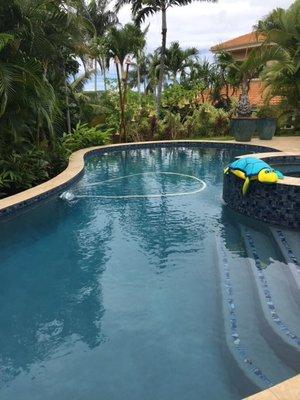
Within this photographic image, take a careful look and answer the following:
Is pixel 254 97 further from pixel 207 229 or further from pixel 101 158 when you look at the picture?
pixel 207 229

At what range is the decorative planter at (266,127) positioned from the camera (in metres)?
15.8

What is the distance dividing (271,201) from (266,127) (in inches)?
372

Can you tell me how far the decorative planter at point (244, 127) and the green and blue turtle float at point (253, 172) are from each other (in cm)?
815

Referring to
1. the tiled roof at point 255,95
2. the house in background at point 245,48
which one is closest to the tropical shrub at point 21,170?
the tiled roof at point 255,95

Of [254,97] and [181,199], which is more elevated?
[254,97]

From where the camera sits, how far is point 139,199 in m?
8.99

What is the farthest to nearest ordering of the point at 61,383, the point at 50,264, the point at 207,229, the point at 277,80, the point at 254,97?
1. the point at 254,97
2. the point at 277,80
3. the point at 207,229
4. the point at 50,264
5. the point at 61,383

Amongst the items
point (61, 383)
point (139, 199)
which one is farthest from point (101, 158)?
point (61, 383)

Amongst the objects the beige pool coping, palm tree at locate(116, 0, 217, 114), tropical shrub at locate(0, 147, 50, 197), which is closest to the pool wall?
the beige pool coping

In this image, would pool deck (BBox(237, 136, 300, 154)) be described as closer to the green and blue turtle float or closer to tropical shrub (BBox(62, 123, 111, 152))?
tropical shrub (BBox(62, 123, 111, 152))

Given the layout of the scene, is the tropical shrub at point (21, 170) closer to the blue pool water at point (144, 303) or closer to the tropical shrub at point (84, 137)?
the blue pool water at point (144, 303)

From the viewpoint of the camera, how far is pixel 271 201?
7.12 metres

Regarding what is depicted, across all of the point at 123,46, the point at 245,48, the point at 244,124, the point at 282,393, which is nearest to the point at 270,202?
the point at 282,393

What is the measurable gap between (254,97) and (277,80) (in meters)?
7.40
